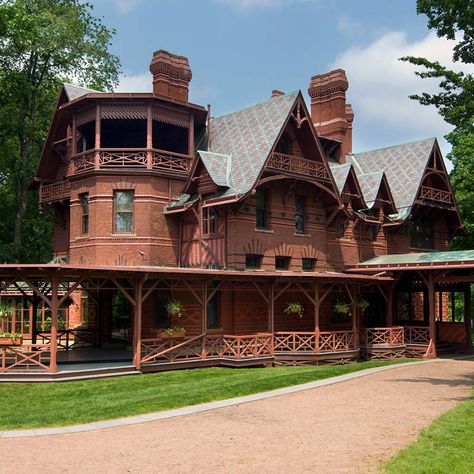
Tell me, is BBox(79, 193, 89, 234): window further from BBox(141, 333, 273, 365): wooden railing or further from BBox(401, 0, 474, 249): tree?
BBox(401, 0, 474, 249): tree

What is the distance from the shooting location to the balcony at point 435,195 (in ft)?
104

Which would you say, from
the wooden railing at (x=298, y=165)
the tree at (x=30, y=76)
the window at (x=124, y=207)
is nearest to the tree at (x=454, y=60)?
the wooden railing at (x=298, y=165)

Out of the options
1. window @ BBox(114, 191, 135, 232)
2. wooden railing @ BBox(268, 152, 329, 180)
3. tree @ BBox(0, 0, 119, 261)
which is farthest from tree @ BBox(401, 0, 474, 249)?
tree @ BBox(0, 0, 119, 261)

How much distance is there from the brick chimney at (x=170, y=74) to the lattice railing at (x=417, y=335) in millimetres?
14573

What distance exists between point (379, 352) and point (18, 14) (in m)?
25.4

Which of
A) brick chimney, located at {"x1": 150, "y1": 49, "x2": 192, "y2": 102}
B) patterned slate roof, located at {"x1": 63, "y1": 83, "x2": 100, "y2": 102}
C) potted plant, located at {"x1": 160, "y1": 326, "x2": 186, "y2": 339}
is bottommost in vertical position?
potted plant, located at {"x1": 160, "y1": 326, "x2": 186, "y2": 339}

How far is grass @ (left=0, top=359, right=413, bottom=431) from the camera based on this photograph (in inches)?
524

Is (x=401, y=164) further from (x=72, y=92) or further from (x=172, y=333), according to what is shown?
(x=172, y=333)

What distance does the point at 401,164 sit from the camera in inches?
1310

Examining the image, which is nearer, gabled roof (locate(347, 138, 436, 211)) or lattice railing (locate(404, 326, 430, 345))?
lattice railing (locate(404, 326, 430, 345))

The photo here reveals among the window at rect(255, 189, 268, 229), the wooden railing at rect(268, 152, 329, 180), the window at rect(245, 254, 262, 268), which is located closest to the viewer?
the wooden railing at rect(268, 152, 329, 180)

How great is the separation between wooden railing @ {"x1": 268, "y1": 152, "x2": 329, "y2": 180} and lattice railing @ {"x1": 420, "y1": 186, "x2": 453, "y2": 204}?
7.67 meters

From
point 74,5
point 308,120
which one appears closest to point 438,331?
point 308,120

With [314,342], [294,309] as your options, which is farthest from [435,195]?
[314,342]
